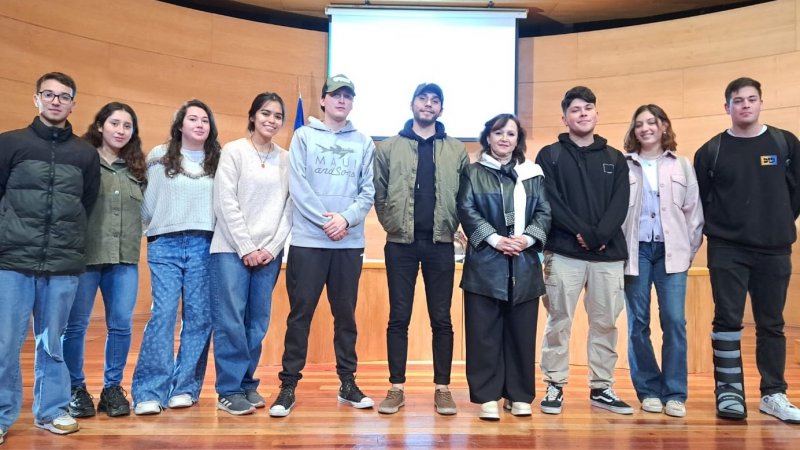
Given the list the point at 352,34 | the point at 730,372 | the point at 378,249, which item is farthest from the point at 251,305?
the point at 352,34

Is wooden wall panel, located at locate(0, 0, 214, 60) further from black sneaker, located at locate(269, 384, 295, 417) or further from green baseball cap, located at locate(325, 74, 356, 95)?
black sneaker, located at locate(269, 384, 295, 417)

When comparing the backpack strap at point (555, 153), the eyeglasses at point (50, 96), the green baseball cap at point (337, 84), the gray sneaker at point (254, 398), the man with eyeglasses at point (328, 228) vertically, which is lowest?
the gray sneaker at point (254, 398)

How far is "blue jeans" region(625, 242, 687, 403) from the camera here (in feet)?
9.16

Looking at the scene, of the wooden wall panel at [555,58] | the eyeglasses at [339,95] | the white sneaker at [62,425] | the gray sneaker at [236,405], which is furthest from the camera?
the wooden wall panel at [555,58]

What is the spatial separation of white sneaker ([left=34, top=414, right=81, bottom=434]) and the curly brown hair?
2.71m

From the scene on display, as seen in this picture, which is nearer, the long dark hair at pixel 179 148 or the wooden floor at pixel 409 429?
the wooden floor at pixel 409 429

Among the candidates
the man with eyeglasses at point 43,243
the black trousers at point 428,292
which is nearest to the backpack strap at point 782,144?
the black trousers at point 428,292

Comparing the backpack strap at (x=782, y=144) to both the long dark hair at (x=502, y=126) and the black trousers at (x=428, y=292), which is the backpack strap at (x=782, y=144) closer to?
the long dark hair at (x=502, y=126)

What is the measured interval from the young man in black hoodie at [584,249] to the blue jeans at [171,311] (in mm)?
1570

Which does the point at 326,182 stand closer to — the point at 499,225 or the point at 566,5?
the point at 499,225

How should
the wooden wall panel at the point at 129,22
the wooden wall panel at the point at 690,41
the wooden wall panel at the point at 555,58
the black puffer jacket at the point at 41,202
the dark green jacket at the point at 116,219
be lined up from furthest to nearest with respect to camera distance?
the wooden wall panel at the point at 555,58 < the wooden wall panel at the point at 690,41 < the wooden wall panel at the point at 129,22 < the dark green jacket at the point at 116,219 < the black puffer jacket at the point at 41,202

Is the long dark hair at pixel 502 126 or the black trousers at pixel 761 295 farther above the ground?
the long dark hair at pixel 502 126

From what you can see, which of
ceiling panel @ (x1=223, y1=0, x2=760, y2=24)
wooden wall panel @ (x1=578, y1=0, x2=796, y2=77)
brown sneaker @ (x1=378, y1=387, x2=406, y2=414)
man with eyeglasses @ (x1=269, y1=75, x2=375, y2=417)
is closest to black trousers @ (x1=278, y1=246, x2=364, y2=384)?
man with eyeglasses @ (x1=269, y1=75, x2=375, y2=417)

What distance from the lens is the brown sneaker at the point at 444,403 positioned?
2.70 metres
